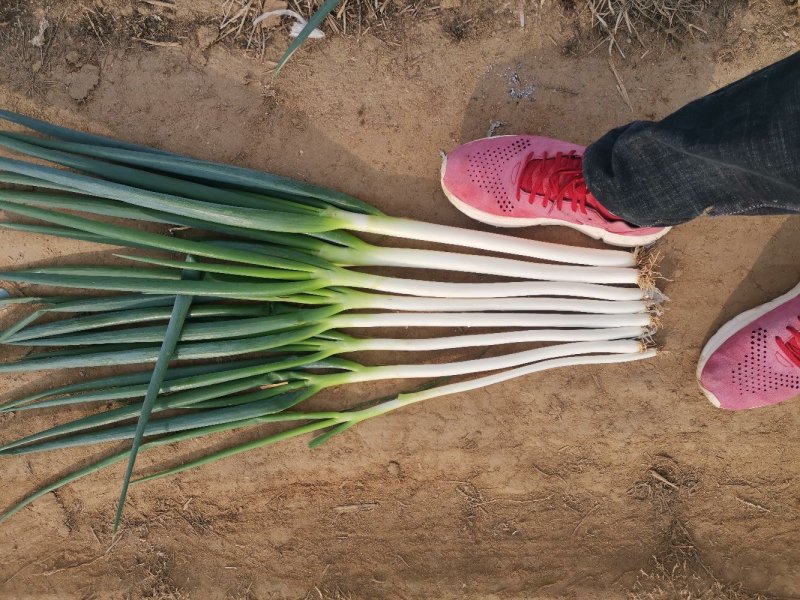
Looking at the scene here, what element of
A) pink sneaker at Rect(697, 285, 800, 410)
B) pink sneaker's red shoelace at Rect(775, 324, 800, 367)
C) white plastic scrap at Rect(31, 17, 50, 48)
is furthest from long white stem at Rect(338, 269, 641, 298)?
white plastic scrap at Rect(31, 17, 50, 48)

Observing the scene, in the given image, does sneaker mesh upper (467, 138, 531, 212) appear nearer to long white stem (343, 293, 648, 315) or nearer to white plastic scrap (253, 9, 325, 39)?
long white stem (343, 293, 648, 315)

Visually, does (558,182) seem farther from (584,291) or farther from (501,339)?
(501,339)

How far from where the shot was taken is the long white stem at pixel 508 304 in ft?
5.44

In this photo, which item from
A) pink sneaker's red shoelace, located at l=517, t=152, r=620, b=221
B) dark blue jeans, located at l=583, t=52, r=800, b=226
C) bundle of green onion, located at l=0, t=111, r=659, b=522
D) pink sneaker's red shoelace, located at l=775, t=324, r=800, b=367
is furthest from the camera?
pink sneaker's red shoelace, located at l=775, t=324, r=800, b=367

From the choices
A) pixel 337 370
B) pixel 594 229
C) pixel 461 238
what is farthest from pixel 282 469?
pixel 594 229

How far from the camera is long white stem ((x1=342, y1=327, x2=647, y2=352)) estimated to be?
5.48 ft

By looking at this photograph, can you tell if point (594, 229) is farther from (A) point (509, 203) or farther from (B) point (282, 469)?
(B) point (282, 469)

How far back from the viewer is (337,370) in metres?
1.80

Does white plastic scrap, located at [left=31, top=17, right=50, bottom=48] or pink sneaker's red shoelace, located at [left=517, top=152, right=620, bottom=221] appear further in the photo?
white plastic scrap, located at [left=31, top=17, right=50, bottom=48]

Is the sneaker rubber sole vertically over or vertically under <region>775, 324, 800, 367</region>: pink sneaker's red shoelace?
over

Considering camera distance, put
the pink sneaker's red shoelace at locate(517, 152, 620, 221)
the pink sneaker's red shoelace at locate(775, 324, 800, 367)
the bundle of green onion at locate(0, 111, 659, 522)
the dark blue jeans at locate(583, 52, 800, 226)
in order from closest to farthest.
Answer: the dark blue jeans at locate(583, 52, 800, 226) → the bundle of green onion at locate(0, 111, 659, 522) → the pink sneaker's red shoelace at locate(517, 152, 620, 221) → the pink sneaker's red shoelace at locate(775, 324, 800, 367)

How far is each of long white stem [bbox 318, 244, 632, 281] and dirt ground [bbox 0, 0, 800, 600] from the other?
0.15 m

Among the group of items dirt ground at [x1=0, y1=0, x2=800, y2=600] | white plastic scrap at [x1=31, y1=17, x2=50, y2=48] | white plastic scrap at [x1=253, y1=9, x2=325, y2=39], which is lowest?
dirt ground at [x1=0, y1=0, x2=800, y2=600]

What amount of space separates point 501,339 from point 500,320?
0.19ft
